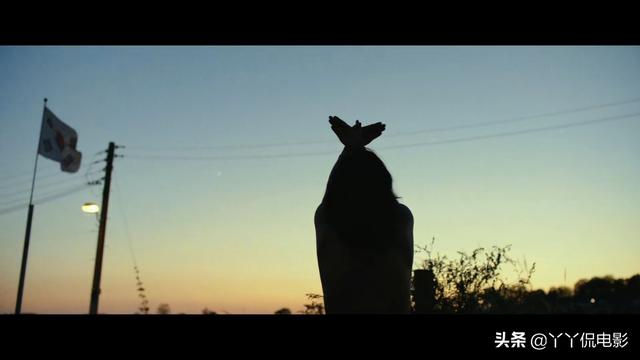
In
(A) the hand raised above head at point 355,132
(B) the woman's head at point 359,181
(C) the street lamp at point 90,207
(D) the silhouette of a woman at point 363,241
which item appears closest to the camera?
(D) the silhouette of a woman at point 363,241

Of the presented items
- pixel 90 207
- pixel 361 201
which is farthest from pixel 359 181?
pixel 90 207

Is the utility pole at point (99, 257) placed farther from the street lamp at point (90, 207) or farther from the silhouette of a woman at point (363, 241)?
the silhouette of a woman at point (363, 241)

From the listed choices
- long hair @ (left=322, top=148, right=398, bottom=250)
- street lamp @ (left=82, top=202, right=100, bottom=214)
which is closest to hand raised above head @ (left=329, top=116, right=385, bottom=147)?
long hair @ (left=322, top=148, right=398, bottom=250)

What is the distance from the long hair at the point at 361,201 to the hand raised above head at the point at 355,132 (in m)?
0.07

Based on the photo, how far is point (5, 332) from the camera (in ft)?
4.58

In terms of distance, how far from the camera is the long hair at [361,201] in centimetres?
290

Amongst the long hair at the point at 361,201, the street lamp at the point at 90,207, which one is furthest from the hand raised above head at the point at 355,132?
the street lamp at the point at 90,207

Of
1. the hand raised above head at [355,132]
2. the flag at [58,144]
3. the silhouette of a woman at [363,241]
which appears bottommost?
the silhouette of a woman at [363,241]

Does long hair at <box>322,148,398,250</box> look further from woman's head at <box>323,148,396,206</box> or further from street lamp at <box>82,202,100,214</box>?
street lamp at <box>82,202,100,214</box>

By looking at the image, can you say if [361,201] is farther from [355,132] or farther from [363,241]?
[355,132]

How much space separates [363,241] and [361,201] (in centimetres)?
29

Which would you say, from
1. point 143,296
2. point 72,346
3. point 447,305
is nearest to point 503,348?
point 72,346

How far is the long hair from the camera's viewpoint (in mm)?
2904
